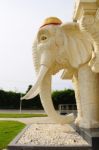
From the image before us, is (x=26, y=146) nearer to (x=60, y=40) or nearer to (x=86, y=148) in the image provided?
(x=86, y=148)

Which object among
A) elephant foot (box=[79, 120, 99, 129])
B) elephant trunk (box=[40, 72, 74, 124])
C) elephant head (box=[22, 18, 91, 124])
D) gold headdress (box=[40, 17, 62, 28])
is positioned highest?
gold headdress (box=[40, 17, 62, 28])

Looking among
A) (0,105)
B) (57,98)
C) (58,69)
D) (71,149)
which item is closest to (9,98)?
(0,105)

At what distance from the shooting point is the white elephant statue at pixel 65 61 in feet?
20.3

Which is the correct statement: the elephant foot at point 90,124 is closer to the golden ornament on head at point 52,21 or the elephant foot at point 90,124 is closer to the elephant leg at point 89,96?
the elephant leg at point 89,96

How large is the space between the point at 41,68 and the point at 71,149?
2.40 meters

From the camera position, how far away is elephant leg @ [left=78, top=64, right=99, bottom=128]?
6.10m

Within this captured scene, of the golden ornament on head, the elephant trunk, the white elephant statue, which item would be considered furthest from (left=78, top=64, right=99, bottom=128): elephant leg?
the golden ornament on head

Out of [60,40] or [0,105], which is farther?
[0,105]

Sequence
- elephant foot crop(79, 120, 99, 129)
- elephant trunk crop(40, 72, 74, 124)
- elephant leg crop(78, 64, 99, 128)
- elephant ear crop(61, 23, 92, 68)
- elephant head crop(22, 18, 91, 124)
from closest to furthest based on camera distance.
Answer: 1. elephant foot crop(79, 120, 99, 129)
2. elephant leg crop(78, 64, 99, 128)
3. elephant ear crop(61, 23, 92, 68)
4. elephant head crop(22, 18, 91, 124)
5. elephant trunk crop(40, 72, 74, 124)

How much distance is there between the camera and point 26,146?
4652 millimetres

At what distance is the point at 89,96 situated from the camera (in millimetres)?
6160

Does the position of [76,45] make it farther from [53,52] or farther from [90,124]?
[90,124]

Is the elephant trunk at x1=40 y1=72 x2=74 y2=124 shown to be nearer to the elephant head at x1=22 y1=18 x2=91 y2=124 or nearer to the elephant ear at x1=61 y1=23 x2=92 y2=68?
the elephant head at x1=22 y1=18 x2=91 y2=124

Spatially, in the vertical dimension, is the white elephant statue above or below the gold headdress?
below
